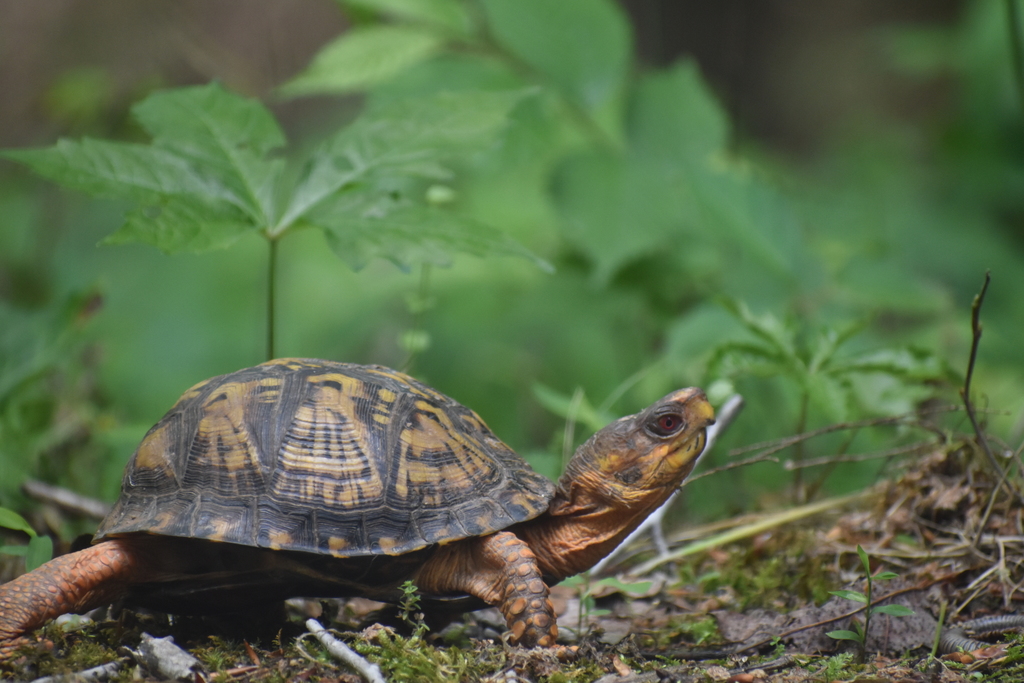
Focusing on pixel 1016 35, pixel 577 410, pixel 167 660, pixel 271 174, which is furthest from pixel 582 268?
pixel 167 660

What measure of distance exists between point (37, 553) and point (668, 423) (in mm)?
1545

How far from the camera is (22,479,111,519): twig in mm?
2406

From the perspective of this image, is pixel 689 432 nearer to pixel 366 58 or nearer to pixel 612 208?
pixel 612 208

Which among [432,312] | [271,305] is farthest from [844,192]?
[271,305]

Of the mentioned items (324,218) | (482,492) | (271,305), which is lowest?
(482,492)

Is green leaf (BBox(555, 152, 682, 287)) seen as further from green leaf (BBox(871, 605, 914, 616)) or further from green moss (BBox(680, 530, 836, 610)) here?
green leaf (BBox(871, 605, 914, 616))

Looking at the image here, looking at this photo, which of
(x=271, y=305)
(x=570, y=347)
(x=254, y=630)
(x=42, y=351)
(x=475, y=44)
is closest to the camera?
(x=254, y=630)

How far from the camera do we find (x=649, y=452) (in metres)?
1.83

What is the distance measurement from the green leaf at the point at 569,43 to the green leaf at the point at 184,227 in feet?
6.03

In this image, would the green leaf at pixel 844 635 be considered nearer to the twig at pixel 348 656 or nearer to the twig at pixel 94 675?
the twig at pixel 348 656

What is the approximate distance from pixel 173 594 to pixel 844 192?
6310 millimetres

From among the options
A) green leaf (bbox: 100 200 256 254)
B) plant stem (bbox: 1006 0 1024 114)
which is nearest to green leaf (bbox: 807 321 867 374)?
plant stem (bbox: 1006 0 1024 114)

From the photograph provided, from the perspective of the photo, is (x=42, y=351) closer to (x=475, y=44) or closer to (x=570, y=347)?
(x=475, y=44)

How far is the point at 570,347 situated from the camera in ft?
15.2
